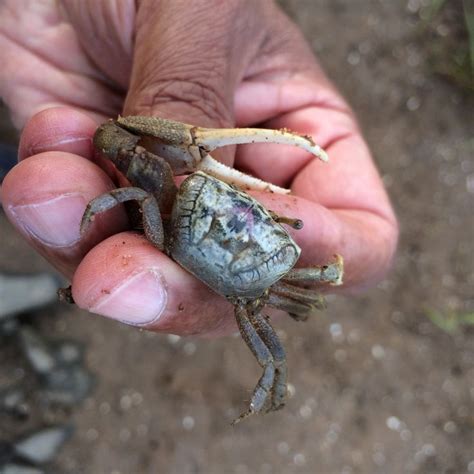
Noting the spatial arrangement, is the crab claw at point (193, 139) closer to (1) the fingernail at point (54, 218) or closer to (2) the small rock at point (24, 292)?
(1) the fingernail at point (54, 218)

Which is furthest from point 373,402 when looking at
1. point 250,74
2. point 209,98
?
point 209,98

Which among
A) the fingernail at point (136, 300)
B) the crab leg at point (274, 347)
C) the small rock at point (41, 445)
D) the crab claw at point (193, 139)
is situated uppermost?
the crab claw at point (193, 139)

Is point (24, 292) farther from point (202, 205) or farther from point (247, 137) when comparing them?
point (247, 137)

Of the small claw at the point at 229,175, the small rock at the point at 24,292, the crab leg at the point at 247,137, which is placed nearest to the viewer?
the crab leg at the point at 247,137

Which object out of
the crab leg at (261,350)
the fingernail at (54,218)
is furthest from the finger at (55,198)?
the crab leg at (261,350)

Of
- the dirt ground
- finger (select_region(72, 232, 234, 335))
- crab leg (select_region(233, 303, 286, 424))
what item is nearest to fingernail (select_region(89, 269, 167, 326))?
finger (select_region(72, 232, 234, 335))

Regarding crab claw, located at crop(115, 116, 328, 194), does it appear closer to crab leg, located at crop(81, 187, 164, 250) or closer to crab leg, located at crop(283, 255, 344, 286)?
crab leg, located at crop(81, 187, 164, 250)
